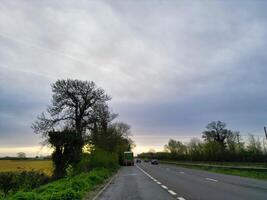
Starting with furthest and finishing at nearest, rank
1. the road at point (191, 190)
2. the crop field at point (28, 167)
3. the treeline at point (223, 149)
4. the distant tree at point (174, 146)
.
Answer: the distant tree at point (174, 146) → the treeline at point (223, 149) → the crop field at point (28, 167) → the road at point (191, 190)

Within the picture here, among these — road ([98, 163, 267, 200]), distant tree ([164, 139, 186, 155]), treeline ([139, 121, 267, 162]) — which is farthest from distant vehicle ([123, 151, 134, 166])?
road ([98, 163, 267, 200])

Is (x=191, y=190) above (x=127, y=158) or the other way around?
the other way around

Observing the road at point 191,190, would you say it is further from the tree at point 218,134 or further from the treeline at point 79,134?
the tree at point 218,134

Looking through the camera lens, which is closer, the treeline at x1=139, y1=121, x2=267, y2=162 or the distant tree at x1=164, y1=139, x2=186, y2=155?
the treeline at x1=139, y1=121, x2=267, y2=162

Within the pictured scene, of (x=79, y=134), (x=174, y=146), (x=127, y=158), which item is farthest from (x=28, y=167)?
(x=174, y=146)

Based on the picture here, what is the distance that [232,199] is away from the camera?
13.3m

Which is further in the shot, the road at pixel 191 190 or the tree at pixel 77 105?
the tree at pixel 77 105

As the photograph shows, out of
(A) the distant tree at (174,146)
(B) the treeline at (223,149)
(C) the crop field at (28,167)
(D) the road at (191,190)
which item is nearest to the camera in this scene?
(D) the road at (191,190)

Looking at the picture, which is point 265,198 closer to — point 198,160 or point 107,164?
point 107,164

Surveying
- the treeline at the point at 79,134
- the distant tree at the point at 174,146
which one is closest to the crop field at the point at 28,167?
the treeline at the point at 79,134

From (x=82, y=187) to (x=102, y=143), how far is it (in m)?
33.5

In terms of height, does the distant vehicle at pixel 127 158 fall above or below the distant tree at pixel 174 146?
below

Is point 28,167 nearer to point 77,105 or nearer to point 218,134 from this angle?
point 77,105

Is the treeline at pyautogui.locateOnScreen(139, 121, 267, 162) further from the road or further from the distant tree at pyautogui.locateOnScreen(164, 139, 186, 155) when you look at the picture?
the road
